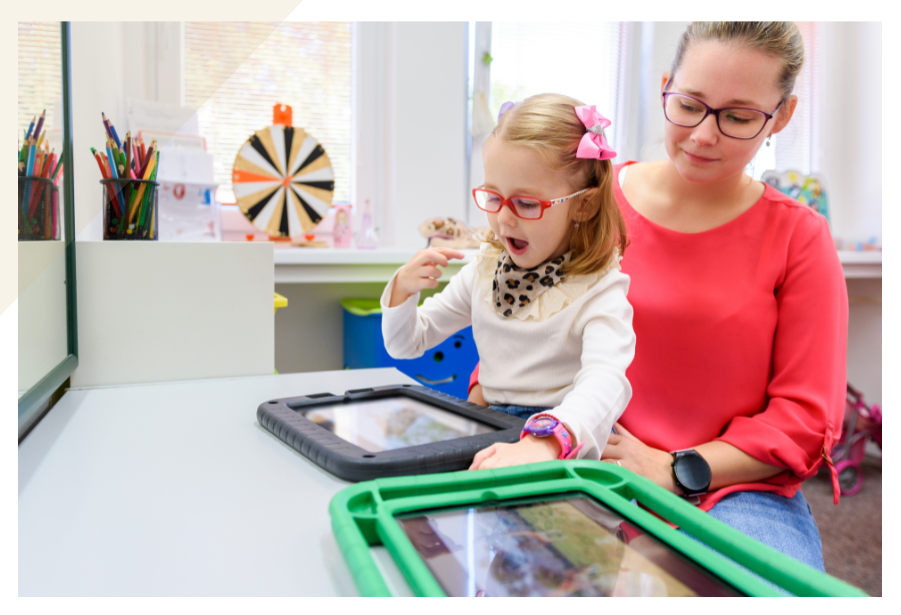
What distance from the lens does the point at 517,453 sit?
584 millimetres

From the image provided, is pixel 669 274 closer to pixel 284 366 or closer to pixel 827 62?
pixel 284 366

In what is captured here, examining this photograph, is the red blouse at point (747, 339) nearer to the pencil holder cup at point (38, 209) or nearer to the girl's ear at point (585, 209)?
the girl's ear at point (585, 209)

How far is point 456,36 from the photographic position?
7.59 ft

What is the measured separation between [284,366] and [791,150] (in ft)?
7.68

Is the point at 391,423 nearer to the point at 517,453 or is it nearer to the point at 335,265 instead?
the point at 517,453

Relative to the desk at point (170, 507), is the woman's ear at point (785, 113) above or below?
above

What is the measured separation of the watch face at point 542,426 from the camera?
1.98ft

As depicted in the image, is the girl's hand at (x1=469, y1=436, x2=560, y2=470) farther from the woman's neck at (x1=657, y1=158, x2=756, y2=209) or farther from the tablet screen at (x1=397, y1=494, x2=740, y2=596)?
the woman's neck at (x1=657, y1=158, x2=756, y2=209)

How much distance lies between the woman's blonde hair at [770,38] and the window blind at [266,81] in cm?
167

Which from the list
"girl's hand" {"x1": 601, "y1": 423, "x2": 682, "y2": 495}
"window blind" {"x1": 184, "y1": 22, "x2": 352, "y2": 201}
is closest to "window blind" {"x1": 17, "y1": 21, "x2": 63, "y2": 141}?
"girl's hand" {"x1": 601, "y1": 423, "x2": 682, "y2": 495}

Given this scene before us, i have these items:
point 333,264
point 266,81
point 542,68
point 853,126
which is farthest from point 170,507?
point 853,126

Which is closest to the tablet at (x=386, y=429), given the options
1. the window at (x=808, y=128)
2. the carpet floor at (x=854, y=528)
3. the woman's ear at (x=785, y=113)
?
the woman's ear at (x=785, y=113)

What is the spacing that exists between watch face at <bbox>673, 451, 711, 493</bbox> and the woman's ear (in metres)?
0.47

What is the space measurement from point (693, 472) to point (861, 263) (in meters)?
2.02
